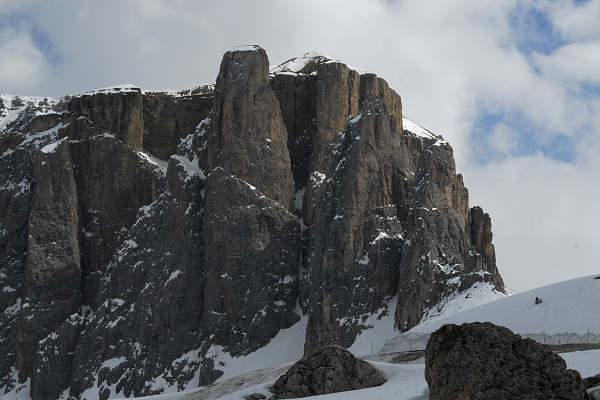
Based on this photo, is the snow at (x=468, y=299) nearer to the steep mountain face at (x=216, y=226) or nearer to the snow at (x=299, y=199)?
the steep mountain face at (x=216, y=226)

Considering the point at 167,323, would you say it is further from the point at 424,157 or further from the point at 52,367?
the point at 424,157

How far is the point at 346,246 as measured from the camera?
108 meters

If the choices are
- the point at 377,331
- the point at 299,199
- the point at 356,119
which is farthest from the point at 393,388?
the point at 299,199

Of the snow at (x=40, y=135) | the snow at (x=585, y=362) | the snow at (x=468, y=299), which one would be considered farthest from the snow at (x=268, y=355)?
the snow at (x=585, y=362)

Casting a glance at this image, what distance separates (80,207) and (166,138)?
16672mm

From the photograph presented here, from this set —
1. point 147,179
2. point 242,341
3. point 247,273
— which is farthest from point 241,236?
point 147,179

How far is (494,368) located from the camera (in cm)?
1645

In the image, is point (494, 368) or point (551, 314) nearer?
point (494, 368)

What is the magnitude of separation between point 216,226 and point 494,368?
102120 mm

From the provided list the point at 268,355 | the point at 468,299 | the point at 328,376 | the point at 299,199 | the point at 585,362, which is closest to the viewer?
the point at 585,362

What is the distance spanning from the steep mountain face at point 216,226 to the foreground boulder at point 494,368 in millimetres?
75583

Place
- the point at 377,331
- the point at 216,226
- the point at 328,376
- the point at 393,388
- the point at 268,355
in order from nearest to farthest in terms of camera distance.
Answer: the point at 393,388
the point at 328,376
the point at 377,331
the point at 268,355
the point at 216,226

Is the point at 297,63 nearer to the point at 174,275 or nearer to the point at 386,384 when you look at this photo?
the point at 174,275

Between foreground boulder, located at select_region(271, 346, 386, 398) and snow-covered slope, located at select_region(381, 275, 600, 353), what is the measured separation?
10.6m
